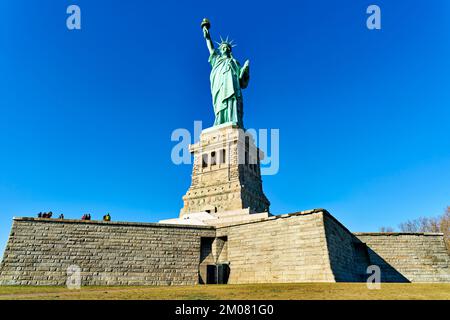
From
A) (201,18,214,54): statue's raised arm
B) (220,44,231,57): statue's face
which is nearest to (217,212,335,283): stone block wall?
(220,44,231,57): statue's face

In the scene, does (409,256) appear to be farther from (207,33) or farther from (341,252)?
(207,33)

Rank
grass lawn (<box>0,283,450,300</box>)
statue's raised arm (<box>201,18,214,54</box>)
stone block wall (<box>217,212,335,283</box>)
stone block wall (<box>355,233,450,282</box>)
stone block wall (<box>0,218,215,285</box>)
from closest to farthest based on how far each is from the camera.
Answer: grass lawn (<box>0,283,450,300</box>), stone block wall (<box>217,212,335,283</box>), stone block wall (<box>0,218,215,285</box>), stone block wall (<box>355,233,450,282</box>), statue's raised arm (<box>201,18,214,54</box>)

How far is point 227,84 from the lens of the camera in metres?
36.5

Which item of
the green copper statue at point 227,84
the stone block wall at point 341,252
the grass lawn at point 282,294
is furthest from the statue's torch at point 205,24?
the grass lawn at point 282,294

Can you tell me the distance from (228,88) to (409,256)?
24640 millimetres

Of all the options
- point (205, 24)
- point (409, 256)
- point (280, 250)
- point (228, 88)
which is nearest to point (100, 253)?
point (280, 250)

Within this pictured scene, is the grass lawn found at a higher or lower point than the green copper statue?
lower

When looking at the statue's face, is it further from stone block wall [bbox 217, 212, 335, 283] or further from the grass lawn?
the grass lawn

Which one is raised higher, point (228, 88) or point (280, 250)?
point (228, 88)

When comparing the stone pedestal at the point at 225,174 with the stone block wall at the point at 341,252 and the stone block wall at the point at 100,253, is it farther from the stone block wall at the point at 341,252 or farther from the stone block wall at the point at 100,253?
the stone block wall at the point at 341,252

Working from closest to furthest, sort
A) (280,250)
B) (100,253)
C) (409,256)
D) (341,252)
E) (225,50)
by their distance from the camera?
1. (280,250)
2. (341,252)
3. (100,253)
4. (409,256)
5. (225,50)

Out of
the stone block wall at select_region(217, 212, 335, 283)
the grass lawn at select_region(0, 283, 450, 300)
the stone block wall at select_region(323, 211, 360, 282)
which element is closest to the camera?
the grass lawn at select_region(0, 283, 450, 300)

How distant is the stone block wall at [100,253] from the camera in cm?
1686

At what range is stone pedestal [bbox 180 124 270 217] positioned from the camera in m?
30.1
